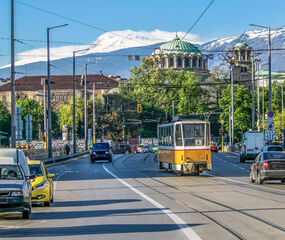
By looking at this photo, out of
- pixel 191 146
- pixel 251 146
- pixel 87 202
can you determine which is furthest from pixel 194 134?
pixel 251 146

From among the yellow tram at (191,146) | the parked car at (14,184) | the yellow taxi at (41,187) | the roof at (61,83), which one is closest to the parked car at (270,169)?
the yellow tram at (191,146)

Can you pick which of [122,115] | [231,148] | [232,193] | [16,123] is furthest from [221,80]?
[232,193]

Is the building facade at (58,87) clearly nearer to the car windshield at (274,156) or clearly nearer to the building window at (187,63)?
the building window at (187,63)

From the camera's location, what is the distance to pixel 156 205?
17297 mm

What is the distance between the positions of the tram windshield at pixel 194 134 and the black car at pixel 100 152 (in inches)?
985

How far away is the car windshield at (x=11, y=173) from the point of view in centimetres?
1533

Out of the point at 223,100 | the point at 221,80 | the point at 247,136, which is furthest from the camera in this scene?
the point at 221,80

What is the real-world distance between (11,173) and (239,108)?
4549 inches

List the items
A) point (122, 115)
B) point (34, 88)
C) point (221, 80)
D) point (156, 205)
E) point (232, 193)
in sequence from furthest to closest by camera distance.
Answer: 1. point (34, 88)
2. point (221, 80)
3. point (122, 115)
4. point (232, 193)
5. point (156, 205)

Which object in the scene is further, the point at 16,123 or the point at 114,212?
the point at 16,123

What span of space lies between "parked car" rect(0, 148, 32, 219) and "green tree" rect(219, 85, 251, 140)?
11127 cm

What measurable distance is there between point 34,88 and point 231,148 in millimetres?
107721

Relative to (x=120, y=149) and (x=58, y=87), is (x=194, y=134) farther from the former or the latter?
(x=58, y=87)

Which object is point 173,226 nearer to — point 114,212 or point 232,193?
point 114,212
